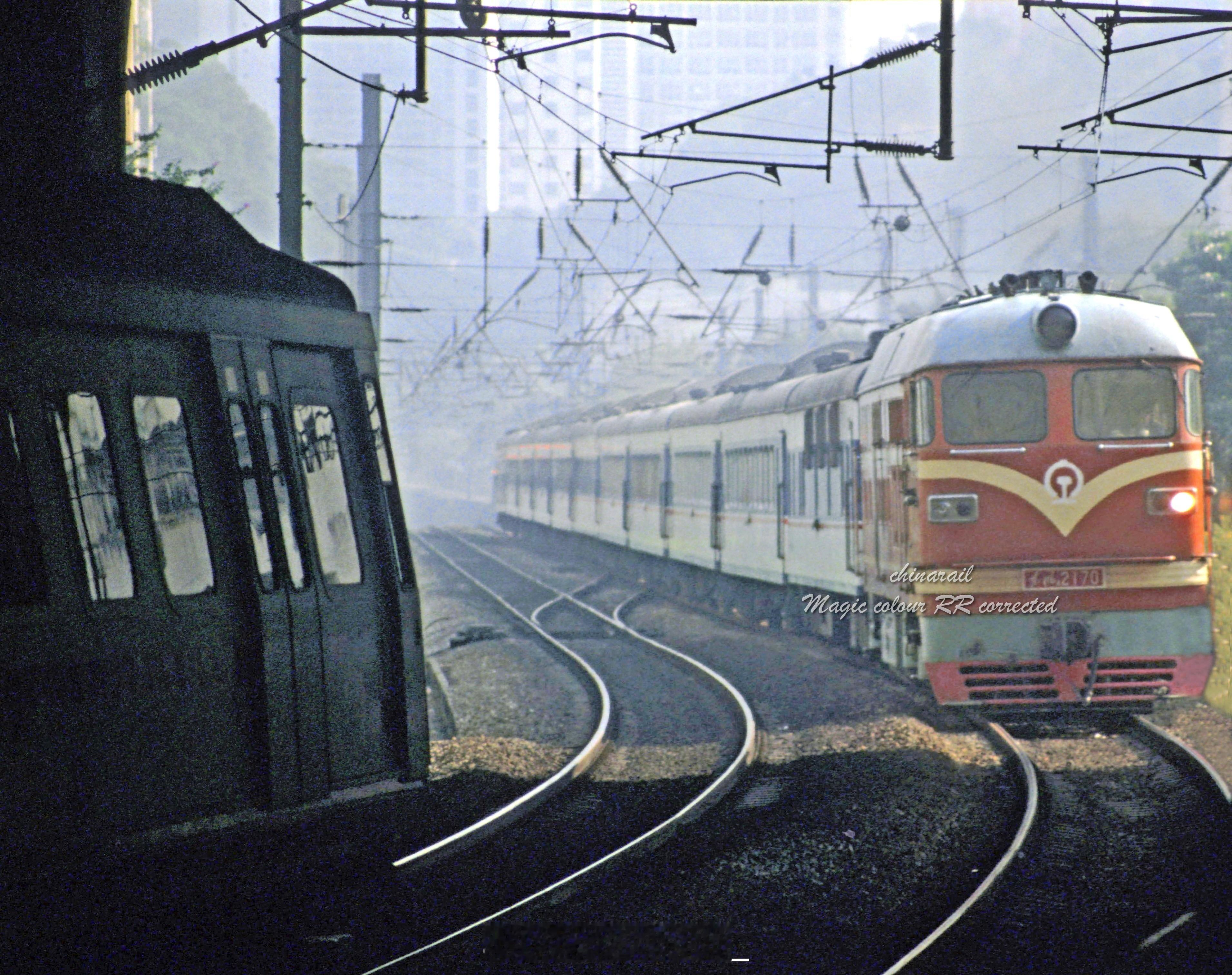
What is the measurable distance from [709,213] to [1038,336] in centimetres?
9293

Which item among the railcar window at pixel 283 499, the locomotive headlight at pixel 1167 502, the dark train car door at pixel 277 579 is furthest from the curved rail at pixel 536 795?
the locomotive headlight at pixel 1167 502

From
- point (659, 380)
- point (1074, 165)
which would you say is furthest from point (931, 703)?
point (1074, 165)

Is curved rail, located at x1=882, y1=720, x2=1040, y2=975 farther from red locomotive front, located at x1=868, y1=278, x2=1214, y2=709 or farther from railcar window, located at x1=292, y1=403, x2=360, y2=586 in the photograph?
railcar window, located at x1=292, y1=403, x2=360, y2=586

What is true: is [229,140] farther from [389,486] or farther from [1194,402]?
[389,486]

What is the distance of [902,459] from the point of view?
38.0 ft

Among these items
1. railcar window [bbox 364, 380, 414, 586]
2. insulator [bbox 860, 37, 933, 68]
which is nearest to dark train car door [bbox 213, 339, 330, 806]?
railcar window [bbox 364, 380, 414, 586]

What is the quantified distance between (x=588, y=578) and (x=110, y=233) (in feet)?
78.0

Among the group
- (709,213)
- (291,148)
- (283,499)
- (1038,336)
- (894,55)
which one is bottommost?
(283,499)

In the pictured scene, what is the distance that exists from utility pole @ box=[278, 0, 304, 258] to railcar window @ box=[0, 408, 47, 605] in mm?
7235

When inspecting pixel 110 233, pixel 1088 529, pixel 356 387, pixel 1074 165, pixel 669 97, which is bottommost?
pixel 1088 529

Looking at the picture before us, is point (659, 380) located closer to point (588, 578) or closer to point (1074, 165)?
point (1074, 165)

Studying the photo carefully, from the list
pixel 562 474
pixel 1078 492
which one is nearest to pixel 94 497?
pixel 1078 492

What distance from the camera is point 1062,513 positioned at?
424 inches

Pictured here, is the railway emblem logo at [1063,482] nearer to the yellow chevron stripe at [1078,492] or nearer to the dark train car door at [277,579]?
the yellow chevron stripe at [1078,492]
